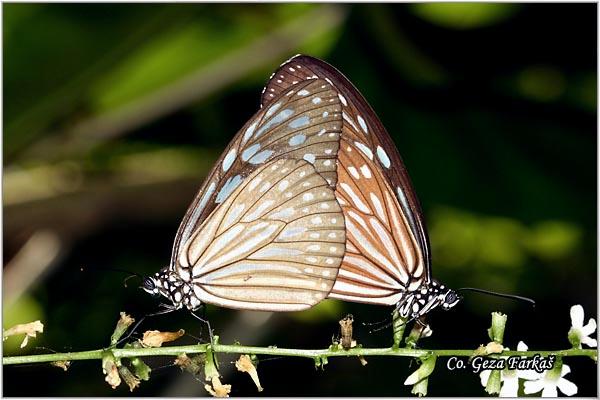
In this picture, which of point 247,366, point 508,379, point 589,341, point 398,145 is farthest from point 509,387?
point 398,145

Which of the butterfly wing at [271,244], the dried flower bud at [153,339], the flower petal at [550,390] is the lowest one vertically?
the flower petal at [550,390]

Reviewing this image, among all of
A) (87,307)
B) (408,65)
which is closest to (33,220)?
(87,307)

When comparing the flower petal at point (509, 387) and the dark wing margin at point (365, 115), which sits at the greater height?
the dark wing margin at point (365, 115)

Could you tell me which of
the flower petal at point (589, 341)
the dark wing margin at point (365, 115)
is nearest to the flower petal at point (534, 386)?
the flower petal at point (589, 341)

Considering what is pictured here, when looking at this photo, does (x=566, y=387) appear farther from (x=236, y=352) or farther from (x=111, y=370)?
(x=111, y=370)

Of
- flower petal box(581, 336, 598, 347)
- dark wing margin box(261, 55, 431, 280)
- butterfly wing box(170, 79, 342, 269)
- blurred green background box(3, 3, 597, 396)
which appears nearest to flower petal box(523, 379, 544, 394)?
flower petal box(581, 336, 598, 347)

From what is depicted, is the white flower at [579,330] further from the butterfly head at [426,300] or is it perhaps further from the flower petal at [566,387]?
the butterfly head at [426,300]

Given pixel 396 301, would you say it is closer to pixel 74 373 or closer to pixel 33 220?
pixel 74 373
